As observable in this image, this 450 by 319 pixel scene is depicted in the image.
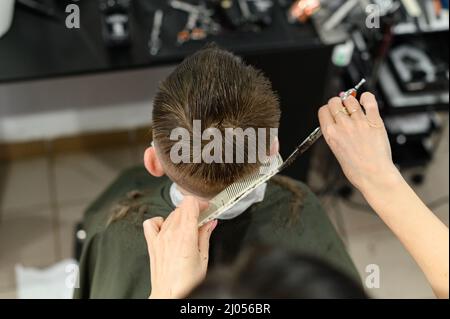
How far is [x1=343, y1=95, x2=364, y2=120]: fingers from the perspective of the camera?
3.01 ft

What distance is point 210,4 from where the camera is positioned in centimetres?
183

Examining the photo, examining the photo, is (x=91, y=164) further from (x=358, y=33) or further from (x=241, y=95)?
(x=241, y=95)

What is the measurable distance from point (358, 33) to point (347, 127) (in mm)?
1008

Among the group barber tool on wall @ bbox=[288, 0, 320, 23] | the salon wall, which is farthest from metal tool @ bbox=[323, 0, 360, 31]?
the salon wall

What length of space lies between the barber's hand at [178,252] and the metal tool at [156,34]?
2.77 ft

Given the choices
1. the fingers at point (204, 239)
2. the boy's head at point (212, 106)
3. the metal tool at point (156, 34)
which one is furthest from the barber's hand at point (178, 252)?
the metal tool at point (156, 34)

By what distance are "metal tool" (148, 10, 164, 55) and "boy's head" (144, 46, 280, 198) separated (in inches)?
26.3

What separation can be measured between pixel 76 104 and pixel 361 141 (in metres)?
1.63

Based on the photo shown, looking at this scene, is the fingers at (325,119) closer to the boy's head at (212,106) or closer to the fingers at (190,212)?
the boy's head at (212,106)

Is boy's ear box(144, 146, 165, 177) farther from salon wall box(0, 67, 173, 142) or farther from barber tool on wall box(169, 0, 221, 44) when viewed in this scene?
salon wall box(0, 67, 173, 142)

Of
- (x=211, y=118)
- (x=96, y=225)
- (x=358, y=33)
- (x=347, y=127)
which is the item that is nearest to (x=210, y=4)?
(x=358, y=33)

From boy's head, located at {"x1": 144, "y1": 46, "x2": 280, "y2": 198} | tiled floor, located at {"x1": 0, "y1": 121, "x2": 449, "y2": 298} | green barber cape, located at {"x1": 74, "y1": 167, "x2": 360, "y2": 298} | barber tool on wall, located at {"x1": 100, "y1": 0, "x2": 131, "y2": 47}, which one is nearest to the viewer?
boy's head, located at {"x1": 144, "y1": 46, "x2": 280, "y2": 198}

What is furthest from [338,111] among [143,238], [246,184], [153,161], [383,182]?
[143,238]

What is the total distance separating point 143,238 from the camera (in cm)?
137
